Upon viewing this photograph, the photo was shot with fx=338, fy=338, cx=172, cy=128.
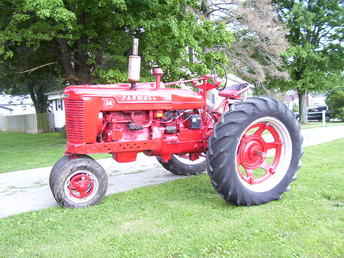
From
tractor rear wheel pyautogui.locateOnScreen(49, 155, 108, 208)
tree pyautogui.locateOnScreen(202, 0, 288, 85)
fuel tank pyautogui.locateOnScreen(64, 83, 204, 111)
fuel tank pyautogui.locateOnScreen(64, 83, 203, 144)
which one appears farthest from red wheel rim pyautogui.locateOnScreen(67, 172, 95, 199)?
tree pyautogui.locateOnScreen(202, 0, 288, 85)

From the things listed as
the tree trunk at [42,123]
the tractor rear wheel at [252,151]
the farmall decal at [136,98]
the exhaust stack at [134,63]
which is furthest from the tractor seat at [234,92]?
the tree trunk at [42,123]

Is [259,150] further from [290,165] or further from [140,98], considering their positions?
[140,98]

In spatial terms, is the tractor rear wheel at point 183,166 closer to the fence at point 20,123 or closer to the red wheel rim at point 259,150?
the red wheel rim at point 259,150

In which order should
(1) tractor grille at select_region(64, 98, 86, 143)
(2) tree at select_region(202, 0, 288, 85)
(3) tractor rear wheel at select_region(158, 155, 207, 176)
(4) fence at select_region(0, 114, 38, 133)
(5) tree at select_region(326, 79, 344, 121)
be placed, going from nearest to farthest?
1. (1) tractor grille at select_region(64, 98, 86, 143)
2. (3) tractor rear wheel at select_region(158, 155, 207, 176)
3. (2) tree at select_region(202, 0, 288, 85)
4. (4) fence at select_region(0, 114, 38, 133)
5. (5) tree at select_region(326, 79, 344, 121)

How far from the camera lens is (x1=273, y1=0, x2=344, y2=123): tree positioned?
18.3 metres

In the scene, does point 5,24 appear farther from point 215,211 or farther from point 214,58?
point 215,211

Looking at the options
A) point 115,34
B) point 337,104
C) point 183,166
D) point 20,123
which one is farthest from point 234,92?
point 337,104

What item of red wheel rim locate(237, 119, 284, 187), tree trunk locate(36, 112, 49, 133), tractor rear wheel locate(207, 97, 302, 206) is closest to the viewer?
tractor rear wheel locate(207, 97, 302, 206)

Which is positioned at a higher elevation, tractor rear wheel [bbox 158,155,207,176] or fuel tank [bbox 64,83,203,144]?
fuel tank [bbox 64,83,203,144]

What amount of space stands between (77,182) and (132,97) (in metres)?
1.17

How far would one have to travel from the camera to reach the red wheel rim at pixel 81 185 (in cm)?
385

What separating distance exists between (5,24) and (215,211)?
9.04 meters

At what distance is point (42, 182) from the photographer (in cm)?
550

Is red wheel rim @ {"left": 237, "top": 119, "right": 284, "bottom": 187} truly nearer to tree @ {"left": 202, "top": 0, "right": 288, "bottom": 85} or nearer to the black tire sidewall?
the black tire sidewall
